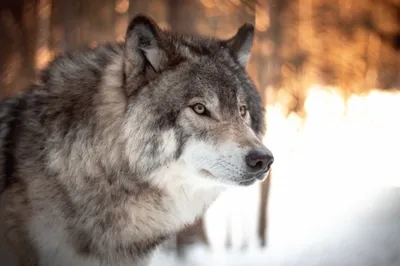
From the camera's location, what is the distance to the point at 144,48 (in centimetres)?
219

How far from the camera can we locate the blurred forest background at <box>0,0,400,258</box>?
3.54 m

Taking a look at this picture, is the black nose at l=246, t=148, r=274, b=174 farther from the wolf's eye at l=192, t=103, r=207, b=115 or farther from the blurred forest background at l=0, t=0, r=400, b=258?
the blurred forest background at l=0, t=0, r=400, b=258

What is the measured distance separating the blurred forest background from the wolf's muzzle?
6.22 feet

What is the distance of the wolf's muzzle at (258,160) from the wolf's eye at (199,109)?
0.31m

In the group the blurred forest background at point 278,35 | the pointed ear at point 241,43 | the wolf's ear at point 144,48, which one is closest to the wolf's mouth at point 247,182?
the wolf's ear at point 144,48

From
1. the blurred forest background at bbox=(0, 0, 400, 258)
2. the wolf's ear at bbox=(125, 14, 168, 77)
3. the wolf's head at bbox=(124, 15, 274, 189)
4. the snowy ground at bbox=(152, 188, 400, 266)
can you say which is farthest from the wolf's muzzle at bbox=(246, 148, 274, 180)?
the blurred forest background at bbox=(0, 0, 400, 258)

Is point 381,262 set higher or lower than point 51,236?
lower

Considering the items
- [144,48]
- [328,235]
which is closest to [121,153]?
[144,48]

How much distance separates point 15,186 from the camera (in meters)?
2.23

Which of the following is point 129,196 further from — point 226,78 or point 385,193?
point 385,193

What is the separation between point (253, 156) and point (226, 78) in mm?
477

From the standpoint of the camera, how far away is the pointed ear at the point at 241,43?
2.67m

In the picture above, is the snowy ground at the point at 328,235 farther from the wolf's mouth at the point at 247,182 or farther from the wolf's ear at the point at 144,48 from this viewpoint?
the wolf's ear at the point at 144,48

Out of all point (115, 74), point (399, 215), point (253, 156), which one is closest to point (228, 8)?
point (115, 74)
